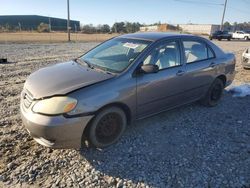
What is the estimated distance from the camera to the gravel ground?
2.90 meters

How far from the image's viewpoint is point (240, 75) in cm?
845

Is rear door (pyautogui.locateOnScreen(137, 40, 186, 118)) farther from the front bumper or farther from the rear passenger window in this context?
the front bumper

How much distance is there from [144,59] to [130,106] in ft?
2.59

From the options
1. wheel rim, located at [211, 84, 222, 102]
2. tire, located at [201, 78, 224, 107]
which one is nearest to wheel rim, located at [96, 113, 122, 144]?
tire, located at [201, 78, 224, 107]

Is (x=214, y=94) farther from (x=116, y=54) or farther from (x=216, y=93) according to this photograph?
(x=116, y=54)

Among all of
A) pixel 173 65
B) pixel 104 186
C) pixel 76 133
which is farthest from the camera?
pixel 173 65

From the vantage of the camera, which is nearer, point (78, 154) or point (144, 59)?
point (78, 154)

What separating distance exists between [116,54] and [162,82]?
0.97 meters

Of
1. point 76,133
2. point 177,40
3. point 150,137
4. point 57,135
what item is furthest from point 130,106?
point 177,40

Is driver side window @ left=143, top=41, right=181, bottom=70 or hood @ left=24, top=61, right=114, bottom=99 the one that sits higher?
driver side window @ left=143, top=41, right=181, bottom=70

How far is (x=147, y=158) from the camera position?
3.35m

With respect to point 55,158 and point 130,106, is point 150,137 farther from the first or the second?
point 55,158

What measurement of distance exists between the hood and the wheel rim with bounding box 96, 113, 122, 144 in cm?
58

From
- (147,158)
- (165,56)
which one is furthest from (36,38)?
(147,158)
